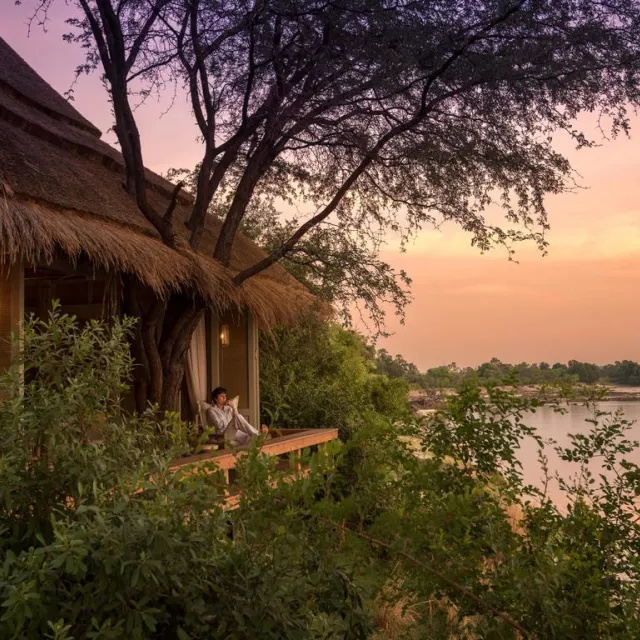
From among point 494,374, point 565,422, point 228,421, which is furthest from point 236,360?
point 494,374

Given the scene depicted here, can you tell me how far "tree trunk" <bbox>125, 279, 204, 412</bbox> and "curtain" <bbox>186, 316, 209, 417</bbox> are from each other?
58 centimetres

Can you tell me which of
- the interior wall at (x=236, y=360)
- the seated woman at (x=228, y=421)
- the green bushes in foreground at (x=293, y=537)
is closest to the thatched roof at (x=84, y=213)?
the interior wall at (x=236, y=360)

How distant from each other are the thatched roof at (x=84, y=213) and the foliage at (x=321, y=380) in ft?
5.34

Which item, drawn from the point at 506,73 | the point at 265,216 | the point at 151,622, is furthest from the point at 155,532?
the point at 265,216

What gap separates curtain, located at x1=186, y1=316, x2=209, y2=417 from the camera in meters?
8.39

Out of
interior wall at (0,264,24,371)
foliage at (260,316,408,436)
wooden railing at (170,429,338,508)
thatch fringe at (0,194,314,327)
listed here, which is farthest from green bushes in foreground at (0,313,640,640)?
foliage at (260,316,408,436)

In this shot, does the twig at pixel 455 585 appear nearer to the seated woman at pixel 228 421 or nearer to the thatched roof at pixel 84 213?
the thatched roof at pixel 84 213

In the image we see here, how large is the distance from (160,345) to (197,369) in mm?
1108

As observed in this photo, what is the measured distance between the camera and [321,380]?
1111cm

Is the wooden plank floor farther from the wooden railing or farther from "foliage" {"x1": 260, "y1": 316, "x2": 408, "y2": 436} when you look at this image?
"foliage" {"x1": 260, "y1": 316, "x2": 408, "y2": 436}

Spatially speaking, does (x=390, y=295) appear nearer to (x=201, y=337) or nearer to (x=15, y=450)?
(x=201, y=337)

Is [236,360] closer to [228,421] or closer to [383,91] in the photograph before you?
[228,421]

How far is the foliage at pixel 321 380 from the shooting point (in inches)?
407

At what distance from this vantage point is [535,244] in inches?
294
